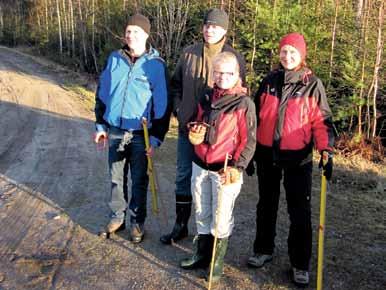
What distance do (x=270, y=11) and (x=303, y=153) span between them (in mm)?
7911

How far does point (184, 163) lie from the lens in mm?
4688

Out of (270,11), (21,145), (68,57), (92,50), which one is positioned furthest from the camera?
(68,57)

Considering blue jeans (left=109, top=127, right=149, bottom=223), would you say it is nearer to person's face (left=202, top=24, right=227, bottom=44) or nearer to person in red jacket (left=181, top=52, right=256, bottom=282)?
person in red jacket (left=181, top=52, right=256, bottom=282)

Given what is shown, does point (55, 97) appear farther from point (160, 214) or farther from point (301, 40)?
point (301, 40)

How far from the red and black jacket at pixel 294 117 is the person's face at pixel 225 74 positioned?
0.39 meters

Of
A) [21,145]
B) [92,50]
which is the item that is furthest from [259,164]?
[92,50]

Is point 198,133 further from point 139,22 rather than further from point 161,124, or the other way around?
point 139,22

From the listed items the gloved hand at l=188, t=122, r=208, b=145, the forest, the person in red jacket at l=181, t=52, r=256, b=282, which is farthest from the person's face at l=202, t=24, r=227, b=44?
the forest

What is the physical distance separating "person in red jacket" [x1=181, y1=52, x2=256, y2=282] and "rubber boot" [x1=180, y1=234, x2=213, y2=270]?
21 cm

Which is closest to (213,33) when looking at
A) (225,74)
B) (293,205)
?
(225,74)

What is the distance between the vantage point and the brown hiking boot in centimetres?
489

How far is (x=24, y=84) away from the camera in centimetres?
1884

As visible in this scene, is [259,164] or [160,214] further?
[160,214]

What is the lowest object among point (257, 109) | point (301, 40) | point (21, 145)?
point (21, 145)
